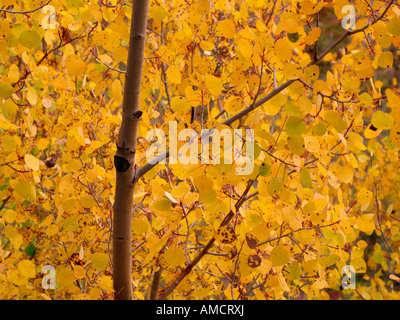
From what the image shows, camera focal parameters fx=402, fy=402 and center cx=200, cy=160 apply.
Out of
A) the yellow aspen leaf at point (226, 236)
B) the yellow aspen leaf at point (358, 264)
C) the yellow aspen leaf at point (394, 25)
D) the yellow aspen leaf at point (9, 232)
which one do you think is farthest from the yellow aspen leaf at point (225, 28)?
the yellow aspen leaf at point (9, 232)

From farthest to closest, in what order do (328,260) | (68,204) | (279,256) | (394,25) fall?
1. (68,204)
2. (328,260)
3. (279,256)
4. (394,25)

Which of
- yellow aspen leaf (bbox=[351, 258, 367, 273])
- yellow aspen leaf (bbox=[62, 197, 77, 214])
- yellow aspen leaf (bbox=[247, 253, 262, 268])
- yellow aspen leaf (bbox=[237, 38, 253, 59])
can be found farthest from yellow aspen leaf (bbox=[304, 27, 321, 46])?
yellow aspen leaf (bbox=[62, 197, 77, 214])

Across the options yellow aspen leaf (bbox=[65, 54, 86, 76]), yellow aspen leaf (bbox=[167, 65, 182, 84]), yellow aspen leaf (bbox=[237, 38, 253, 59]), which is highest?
yellow aspen leaf (bbox=[65, 54, 86, 76])

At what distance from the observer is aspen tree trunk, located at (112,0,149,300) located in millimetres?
826

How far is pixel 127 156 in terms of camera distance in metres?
0.89

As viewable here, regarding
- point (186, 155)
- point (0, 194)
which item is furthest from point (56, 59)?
point (186, 155)

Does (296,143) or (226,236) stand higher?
(296,143)

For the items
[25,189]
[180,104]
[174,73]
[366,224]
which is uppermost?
[174,73]

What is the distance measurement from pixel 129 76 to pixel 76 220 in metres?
0.47

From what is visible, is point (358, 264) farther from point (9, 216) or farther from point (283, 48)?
point (9, 216)

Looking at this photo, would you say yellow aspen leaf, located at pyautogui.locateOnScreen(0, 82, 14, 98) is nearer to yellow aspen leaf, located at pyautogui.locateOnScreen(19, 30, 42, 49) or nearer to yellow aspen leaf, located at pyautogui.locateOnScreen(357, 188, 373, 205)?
yellow aspen leaf, located at pyautogui.locateOnScreen(19, 30, 42, 49)

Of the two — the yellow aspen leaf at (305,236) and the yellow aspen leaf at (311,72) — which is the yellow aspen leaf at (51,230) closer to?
the yellow aspen leaf at (305,236)

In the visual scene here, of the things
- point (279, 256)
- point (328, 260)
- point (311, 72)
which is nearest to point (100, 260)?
point (279, 256)

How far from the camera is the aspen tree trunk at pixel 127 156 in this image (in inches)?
32.5
